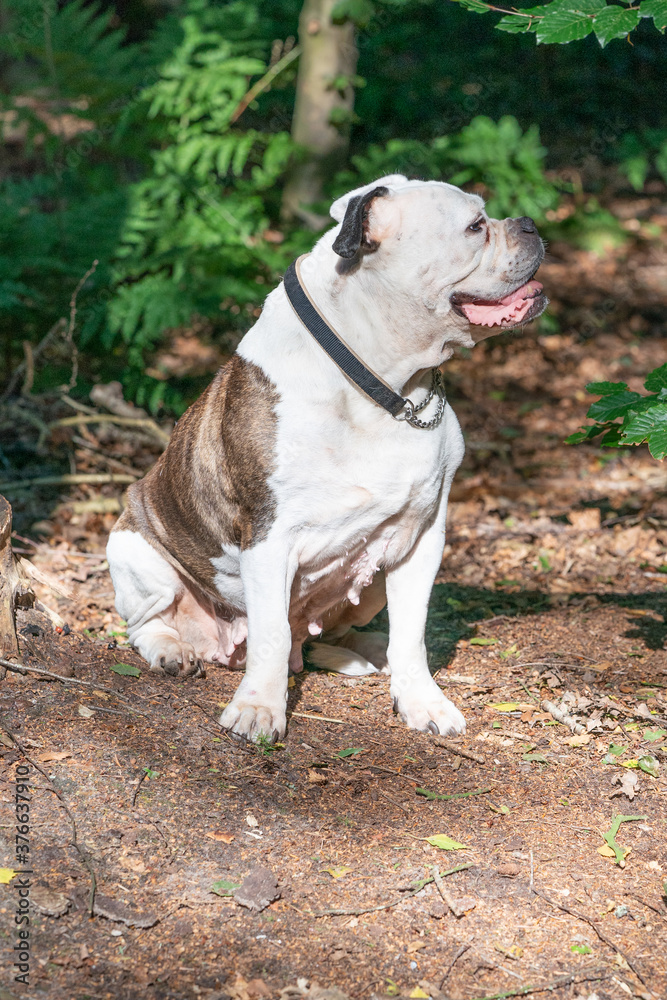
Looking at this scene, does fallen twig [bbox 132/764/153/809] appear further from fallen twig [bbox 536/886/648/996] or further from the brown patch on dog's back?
fallen twig [bbox 536/886/648/996]

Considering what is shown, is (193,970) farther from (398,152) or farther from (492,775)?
(398,152)

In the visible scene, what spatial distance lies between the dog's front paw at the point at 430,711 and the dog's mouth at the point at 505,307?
1368 millimetres

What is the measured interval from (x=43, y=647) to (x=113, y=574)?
0.68m

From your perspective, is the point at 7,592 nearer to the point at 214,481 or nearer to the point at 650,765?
the point at 214,481

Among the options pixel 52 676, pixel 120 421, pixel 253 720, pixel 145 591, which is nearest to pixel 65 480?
pixel 120 421

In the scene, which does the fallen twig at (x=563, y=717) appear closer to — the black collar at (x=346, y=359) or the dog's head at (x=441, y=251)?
the black collar at (x=346, y=359)

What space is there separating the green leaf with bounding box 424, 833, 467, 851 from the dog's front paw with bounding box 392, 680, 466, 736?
0.66 metres

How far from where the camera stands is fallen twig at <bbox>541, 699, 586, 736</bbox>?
3604 millimetres

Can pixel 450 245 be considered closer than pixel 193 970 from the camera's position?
No

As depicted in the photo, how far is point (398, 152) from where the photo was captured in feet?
24.6

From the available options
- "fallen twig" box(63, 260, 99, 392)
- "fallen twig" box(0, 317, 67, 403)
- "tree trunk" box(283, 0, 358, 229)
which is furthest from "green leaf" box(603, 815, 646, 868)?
"tree trunk" box(283, 0, 358, 229)

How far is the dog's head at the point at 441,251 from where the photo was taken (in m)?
3.30

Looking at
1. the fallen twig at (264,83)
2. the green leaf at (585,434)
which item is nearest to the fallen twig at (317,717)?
the green leaf at (585,434)

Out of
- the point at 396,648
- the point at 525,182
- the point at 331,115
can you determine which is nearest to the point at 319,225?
the point at 331,115
